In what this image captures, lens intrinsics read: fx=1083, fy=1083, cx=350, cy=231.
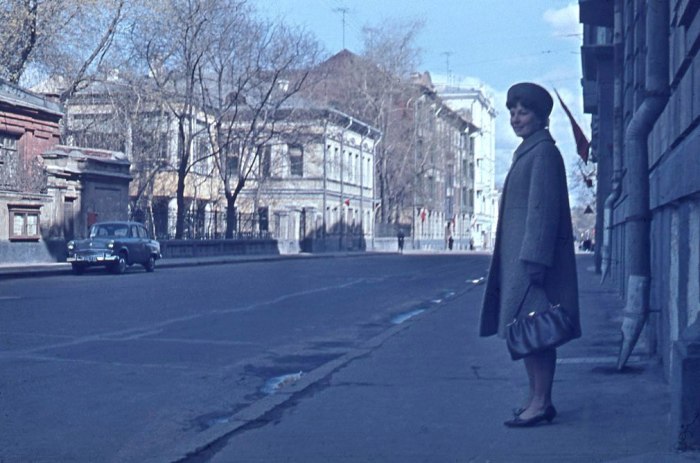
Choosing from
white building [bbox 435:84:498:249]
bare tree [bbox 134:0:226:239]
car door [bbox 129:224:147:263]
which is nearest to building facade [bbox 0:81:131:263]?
car door [bbox 129:224:147:263]

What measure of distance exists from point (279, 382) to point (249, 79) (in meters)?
40.3

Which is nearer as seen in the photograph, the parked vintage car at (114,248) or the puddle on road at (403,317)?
the puddle on road at (403,317)

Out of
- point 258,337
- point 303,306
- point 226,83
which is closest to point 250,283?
point 303,306

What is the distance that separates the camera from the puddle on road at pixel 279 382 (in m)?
9.65

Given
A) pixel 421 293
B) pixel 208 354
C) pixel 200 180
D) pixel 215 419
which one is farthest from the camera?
pixel 200 180

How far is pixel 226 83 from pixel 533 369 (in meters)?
44.6

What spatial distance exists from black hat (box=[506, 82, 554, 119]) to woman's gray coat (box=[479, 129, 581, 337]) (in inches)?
5.5

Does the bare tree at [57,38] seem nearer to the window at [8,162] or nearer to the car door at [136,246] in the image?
the window at [8,162]

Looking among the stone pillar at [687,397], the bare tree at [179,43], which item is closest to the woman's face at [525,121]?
the stone pillar at [687,397]

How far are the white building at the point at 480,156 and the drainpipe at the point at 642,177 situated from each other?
88.9 m

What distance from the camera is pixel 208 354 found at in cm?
1219

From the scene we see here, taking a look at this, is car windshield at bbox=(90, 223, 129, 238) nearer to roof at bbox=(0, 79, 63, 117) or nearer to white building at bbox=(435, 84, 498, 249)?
roof at bbox=(0, 79, 63, 117)

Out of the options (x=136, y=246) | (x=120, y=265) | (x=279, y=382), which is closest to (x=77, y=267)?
(x=120, y=265)

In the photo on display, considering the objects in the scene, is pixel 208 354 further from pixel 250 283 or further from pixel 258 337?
pixel 250 283
